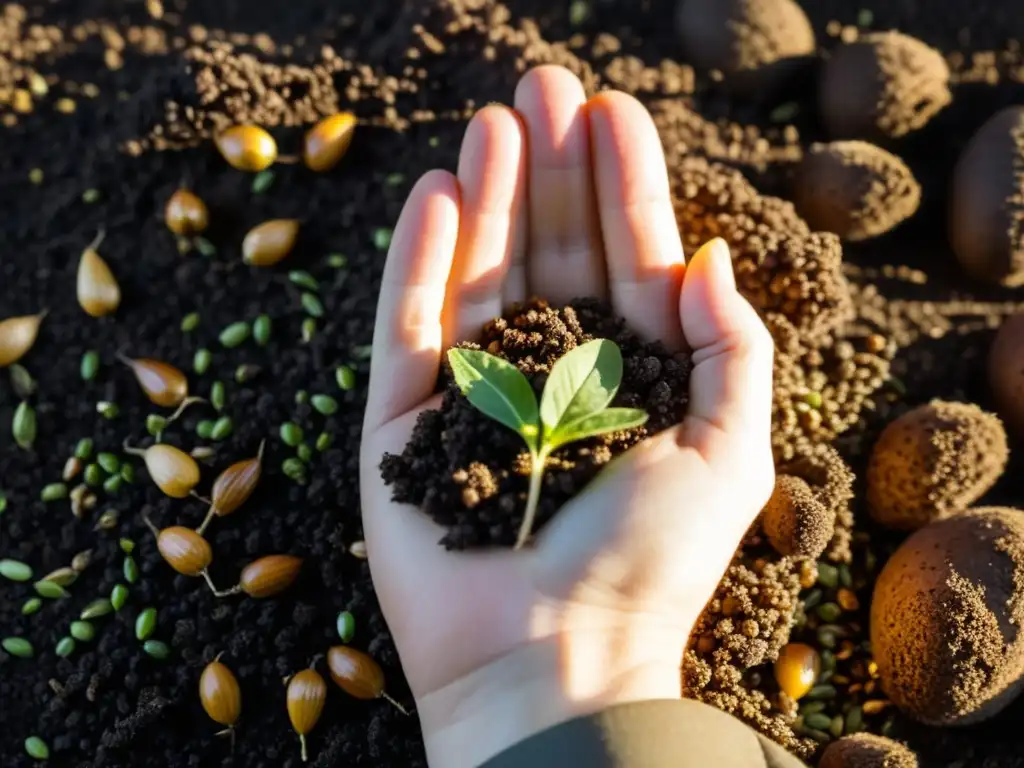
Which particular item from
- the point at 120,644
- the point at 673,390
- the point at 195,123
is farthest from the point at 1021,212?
the point at 120,644

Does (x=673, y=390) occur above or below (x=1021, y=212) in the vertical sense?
below

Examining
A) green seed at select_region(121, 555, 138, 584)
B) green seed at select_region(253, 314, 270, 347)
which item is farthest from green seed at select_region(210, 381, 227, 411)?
green seed at select_region(121, 555, 138, 584)

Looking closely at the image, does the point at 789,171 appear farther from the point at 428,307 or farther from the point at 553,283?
the point at 428,307

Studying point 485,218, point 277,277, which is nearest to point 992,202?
point 485,218

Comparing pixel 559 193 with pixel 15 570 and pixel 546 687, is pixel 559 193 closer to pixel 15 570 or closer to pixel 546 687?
pixel 546 687

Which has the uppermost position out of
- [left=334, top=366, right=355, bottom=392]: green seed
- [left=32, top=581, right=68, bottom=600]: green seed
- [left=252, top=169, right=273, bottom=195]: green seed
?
[left=252, top=169, right=273, bottom=195]: green seed

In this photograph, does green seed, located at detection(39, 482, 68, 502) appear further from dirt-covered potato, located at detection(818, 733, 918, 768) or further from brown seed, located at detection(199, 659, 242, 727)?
dirt-covered potato, located at detection(818, 733, 918, 768)
